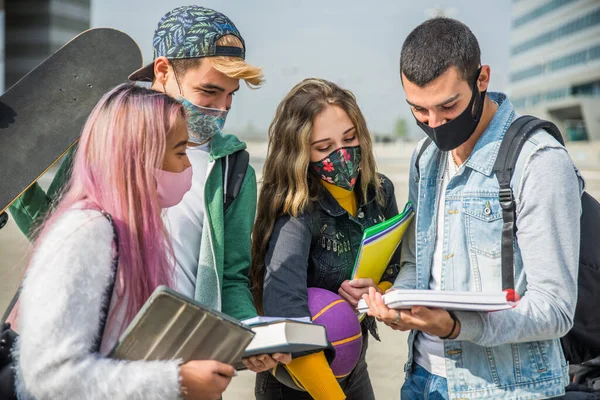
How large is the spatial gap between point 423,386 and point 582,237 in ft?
2.61

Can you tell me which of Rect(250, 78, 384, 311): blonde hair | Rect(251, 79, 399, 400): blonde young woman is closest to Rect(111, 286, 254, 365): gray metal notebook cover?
Rect(251, 79, 399, 400): blonde young woman

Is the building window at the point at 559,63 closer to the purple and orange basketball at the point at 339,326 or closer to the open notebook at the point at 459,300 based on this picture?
the purple and orange basketball at the point at 339,326

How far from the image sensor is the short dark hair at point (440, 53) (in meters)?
2.30

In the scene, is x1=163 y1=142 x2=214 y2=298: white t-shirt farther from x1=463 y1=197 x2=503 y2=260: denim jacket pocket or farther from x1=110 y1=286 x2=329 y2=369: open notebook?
x1=463 y1=197 x2=503 y2=260: denim jacket pocket

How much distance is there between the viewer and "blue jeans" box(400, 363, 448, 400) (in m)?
2.36

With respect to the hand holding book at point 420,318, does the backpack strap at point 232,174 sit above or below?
above

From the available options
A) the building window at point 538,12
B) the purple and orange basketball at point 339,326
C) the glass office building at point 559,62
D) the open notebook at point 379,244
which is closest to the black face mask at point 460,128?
the open notebook at point 379,244

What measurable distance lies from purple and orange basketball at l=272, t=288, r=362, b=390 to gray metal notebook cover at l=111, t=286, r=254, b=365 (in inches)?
32.7

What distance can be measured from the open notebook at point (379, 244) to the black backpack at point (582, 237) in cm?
53

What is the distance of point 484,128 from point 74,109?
1773mm

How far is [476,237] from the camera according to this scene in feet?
7.32

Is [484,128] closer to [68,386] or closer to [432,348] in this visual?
[432,348]

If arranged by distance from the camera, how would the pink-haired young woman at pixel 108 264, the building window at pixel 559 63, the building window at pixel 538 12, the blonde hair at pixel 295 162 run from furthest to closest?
the building window at pixel 538 12 → the building window at pixel 559 63 → the blonde hair at pixel 295 162 → the pink-haired young woman at pixel 108 264

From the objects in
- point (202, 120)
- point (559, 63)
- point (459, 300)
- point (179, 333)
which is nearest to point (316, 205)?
point (202, 120)
